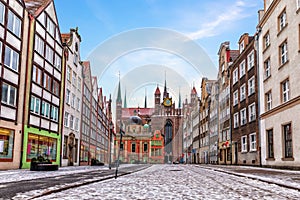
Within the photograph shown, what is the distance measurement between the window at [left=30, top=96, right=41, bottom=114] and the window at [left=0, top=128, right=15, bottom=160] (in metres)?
3.74

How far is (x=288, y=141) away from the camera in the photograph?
24797 millimetres

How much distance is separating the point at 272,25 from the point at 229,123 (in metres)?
18.5

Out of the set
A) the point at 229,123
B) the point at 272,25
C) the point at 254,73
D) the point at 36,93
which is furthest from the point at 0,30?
the point at 229,123

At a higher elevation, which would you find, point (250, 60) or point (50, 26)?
point (50, 26)

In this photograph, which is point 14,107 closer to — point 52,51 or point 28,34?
point 28,34

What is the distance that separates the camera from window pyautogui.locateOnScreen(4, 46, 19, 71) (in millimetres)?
24656

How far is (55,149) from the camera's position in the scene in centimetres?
3594

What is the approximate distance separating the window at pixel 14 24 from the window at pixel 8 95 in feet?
13.1

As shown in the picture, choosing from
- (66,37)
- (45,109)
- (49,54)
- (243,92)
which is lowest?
(45,109)

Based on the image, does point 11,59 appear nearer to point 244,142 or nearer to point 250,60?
point 250,60

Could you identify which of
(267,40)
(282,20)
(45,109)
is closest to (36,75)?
(45,109)

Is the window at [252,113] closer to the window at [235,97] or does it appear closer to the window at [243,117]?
the window at [243,117]

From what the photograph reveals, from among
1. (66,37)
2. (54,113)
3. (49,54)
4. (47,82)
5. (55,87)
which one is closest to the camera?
(47,82)

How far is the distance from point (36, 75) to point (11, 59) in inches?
193
